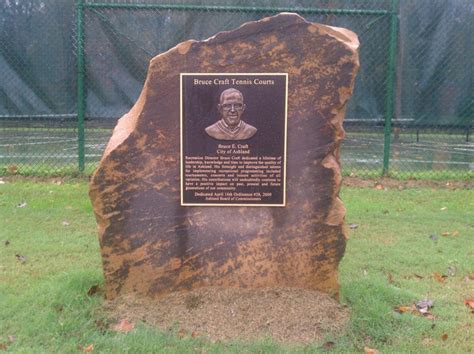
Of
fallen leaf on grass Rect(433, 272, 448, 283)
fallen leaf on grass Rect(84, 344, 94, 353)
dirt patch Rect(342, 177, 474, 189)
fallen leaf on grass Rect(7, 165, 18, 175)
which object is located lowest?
fallen leaf on grass Rect(84, 344, 94, 353)

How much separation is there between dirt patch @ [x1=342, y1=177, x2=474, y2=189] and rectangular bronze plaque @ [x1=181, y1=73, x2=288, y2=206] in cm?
403

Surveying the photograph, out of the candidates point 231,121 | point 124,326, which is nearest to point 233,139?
point 231,121

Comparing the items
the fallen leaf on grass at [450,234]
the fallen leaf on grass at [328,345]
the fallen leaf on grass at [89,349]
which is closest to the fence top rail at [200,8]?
the fallen leaf on grass at [450,234]

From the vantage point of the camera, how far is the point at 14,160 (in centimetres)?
Answer: 862

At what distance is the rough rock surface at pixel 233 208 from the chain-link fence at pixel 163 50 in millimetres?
3816

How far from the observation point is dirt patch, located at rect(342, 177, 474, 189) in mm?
7801

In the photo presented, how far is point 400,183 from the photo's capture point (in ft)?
26.0

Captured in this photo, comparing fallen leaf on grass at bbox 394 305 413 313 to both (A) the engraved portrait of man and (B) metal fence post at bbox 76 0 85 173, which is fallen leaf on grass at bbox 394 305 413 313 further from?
(B) metal fence post at bbox 76 0 85 173

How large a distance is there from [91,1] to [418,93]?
14.7ft

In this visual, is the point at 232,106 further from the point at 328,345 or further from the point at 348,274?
the point at 348,274

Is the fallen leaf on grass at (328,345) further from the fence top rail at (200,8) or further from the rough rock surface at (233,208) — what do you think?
the fence top rail at (200,8)

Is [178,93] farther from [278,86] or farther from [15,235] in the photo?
[15,235]

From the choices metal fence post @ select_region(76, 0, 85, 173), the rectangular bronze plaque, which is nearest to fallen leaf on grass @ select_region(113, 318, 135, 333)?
the rectangular bronze plaque

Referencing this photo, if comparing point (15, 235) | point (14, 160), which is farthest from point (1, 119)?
point (15, 235)
